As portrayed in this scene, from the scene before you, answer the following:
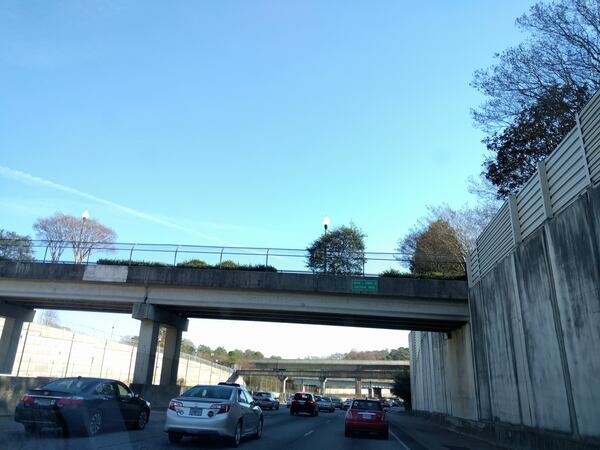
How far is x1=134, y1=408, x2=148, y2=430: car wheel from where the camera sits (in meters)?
15.2

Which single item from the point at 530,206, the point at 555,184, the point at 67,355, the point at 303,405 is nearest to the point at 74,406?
the point at 555,184

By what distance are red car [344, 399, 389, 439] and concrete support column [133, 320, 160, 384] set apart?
14451 millimetres

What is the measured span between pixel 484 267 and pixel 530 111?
8.08 metres

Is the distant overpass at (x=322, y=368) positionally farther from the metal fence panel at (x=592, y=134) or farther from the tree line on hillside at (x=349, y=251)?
the metal fence panel at (x=592, y=134)

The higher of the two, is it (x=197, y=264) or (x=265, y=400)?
(x=197, y=264)

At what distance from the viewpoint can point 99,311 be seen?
35.8 meters

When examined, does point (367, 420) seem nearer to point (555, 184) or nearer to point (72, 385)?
point (72, 385)

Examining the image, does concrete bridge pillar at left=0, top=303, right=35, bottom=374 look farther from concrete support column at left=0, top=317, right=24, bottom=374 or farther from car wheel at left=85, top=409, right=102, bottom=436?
car wheel at left=85, top=409, right=102, bottom=436

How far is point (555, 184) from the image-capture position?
41.6ft

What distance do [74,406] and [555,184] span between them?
14017 mm

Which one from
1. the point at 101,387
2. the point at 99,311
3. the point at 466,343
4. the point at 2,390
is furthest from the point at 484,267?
the point at 99,311

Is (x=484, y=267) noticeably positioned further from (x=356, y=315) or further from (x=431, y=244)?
(x=431, y=244)

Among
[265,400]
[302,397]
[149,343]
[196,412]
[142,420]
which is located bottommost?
[142,420]

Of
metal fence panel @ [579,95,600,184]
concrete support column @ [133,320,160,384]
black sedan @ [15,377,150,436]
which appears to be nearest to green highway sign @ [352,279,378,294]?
concrete support column @ [133,320,160,384]
